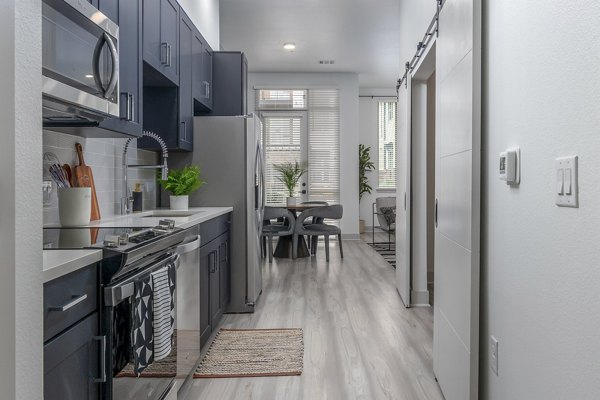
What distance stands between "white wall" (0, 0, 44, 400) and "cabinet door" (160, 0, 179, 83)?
213cm

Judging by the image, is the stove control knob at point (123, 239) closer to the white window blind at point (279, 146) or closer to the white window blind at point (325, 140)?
the white window blind at point (279, 146)

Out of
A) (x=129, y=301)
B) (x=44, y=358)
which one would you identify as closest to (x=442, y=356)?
(x=129, y=301)

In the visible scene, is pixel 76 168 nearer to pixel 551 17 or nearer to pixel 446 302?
pixel 446 302

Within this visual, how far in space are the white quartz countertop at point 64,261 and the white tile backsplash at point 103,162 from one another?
1011 mm

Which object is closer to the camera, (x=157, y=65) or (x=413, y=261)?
(x=157, y=65)

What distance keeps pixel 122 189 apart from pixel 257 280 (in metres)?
1.48

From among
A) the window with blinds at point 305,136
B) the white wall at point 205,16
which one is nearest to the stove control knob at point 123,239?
the white wall at point 205,16

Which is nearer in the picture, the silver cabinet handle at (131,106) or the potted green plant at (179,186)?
the silver cabinet handle at (131,106)

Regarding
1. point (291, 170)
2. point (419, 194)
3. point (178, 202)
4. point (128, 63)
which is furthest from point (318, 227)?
point (128, 63)

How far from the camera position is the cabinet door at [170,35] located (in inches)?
123

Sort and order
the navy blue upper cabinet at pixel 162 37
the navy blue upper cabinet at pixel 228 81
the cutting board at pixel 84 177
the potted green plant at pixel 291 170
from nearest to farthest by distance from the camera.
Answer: the cutting board at pixel 84 177 → the navy blue upper cabinet at pixel 162 37 → the navy blue upper cabinet at pixel 228 81 → the potted green plant at pixel 291 170

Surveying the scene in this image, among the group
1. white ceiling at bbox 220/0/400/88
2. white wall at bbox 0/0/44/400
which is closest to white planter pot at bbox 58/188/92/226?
white wall at bbox 0/0/44/400

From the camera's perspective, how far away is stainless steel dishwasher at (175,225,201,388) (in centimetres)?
226

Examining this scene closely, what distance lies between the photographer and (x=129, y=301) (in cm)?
161
